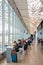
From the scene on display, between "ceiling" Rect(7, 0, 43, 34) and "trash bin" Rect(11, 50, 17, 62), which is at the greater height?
"ceiling" Rect(7, 0, 43, 34)

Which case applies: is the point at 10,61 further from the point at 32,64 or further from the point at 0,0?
the point at 0,0

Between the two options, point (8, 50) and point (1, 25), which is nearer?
point (8, 50)

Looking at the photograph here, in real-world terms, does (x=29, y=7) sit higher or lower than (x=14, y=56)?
higher

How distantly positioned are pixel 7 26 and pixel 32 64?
7.24 metres

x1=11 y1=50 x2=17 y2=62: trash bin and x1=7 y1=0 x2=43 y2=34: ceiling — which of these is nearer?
x1=11 y1=50 x2=17 y2=62: trash bin

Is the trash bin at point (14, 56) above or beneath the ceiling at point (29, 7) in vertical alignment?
beneath

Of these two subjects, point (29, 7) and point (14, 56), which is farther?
point (29, 7)

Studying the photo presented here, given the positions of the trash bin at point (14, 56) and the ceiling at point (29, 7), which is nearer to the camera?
the trash bin at point (14, 56)

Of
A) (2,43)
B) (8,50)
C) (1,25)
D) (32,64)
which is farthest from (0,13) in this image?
(32,64)

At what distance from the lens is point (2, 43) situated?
14023 mm

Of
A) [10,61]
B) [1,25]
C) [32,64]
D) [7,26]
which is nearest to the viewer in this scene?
[32,64]

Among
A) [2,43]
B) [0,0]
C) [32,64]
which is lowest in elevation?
[32,64]

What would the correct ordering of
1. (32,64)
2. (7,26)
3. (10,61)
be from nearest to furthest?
1. (32,64)
2. (10,61)
3. (7,26)

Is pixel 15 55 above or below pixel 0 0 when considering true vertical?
below
